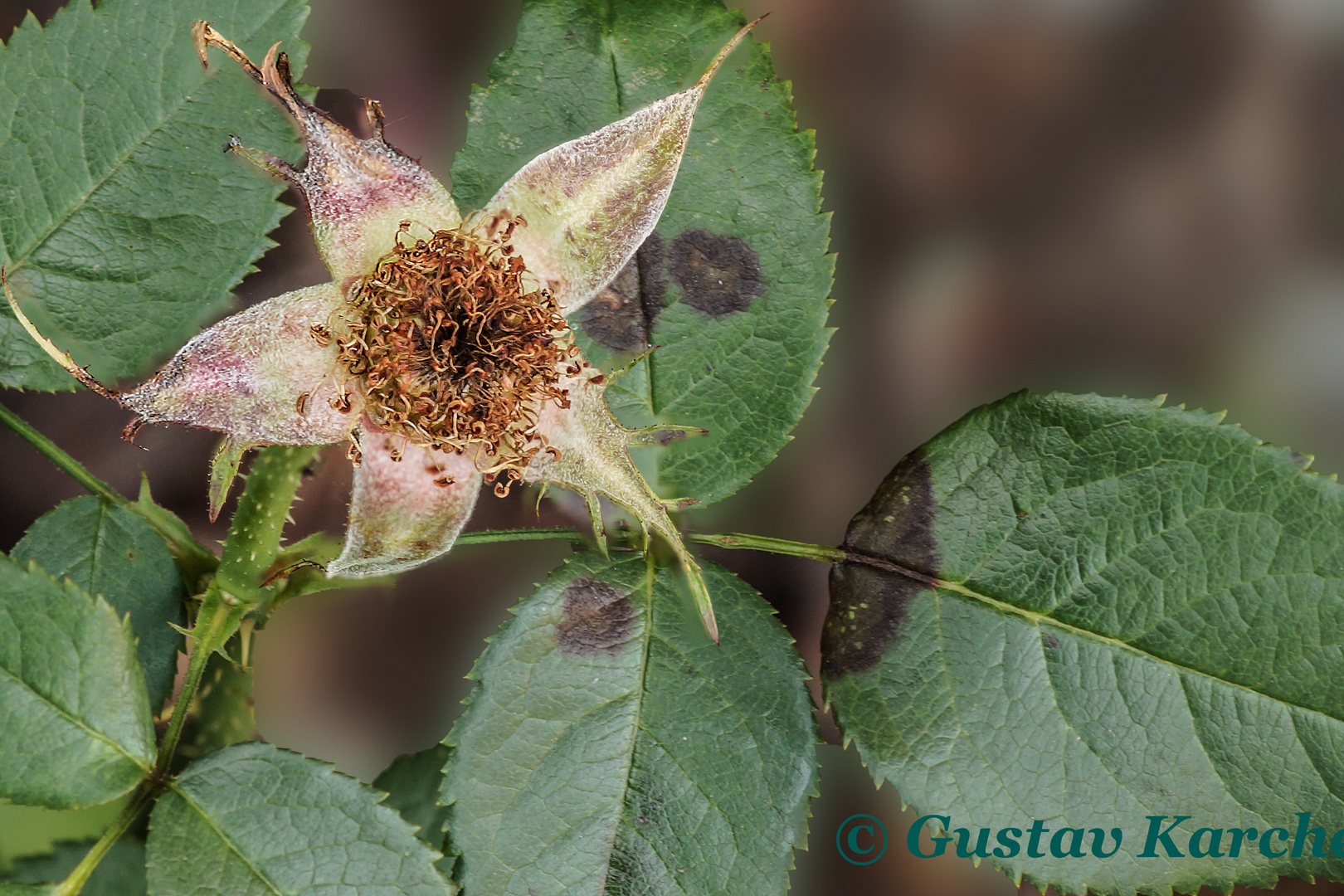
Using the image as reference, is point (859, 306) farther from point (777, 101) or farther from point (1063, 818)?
point (1063, 818)

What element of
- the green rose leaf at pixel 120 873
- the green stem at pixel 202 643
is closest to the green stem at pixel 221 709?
the green rose leaf at pixel 120 873

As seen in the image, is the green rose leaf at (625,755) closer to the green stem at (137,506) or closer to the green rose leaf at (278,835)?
the green rose leaf at (278,835)

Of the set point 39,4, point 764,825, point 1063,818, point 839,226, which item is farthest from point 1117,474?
point 39,4

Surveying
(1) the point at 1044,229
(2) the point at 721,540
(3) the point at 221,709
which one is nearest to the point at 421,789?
(3) the point at 221,709

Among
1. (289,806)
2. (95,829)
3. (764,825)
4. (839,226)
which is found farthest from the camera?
(839,226)

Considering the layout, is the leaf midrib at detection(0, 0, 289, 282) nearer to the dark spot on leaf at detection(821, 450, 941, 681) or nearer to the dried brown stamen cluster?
the dried brown stamen cluster

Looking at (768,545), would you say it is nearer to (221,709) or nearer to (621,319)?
(621,319)
